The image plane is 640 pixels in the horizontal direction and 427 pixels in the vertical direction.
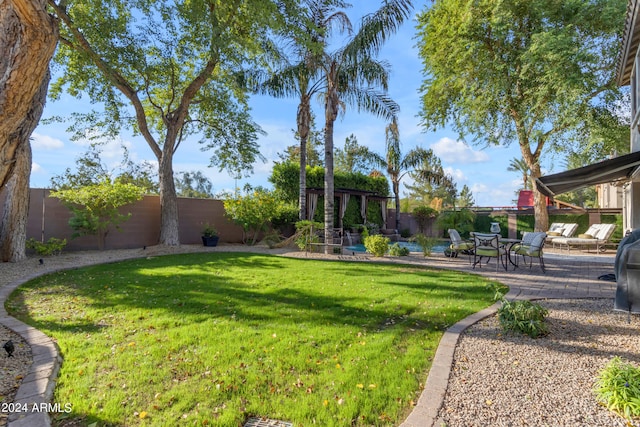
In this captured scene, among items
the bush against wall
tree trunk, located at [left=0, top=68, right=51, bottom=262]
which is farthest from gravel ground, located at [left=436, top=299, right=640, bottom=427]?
the bush against wall

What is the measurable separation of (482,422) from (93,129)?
15.6m

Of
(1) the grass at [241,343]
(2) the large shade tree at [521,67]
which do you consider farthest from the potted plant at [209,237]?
(2) the large shade tree at [521,67]

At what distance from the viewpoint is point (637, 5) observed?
639 centimetres

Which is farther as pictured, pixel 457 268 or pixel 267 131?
pixel 267 131

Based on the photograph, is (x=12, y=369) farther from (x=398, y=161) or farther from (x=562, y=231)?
(x=398, y=161)

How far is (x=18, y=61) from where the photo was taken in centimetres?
236

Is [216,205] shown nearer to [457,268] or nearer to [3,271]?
[3,271]

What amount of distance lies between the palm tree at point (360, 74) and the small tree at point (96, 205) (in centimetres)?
658

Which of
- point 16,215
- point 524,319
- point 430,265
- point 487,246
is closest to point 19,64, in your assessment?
point 524,319

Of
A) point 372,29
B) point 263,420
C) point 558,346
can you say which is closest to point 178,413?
point 263,420

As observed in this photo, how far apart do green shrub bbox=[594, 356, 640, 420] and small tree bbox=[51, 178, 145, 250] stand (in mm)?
11717

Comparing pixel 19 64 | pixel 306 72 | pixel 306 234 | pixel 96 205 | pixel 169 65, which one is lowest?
pixel 306 234

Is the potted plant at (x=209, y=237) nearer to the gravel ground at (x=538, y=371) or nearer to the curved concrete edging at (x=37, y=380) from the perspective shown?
the curved concrete edging at (x=37, y=380)

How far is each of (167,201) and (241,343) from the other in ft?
33.0
